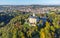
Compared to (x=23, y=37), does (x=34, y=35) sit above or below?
below

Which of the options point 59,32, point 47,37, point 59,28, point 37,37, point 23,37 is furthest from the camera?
point 59,28

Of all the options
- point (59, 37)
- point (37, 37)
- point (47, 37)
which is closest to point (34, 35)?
point (37, 37)

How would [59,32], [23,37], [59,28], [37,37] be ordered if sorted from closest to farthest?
[23,37] < [37,37] < [59,32] < [59,28]

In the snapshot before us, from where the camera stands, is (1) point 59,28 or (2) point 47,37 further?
(1) point 59,28

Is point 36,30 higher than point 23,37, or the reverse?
point 23,37

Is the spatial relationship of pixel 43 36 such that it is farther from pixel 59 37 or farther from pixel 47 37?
pixel 59 37

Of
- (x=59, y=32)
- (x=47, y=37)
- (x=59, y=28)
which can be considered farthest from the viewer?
(x=59, y=28)

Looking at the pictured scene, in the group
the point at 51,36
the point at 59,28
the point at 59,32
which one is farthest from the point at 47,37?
the point at 59,28

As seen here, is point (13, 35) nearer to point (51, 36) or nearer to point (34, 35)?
point (51, 36)

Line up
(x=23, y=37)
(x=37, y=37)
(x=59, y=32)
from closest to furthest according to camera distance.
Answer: (x=23, y=37), (x=37, y=37), (x=59, y=32)

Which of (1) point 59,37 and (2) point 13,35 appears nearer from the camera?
(2) point 13,35
